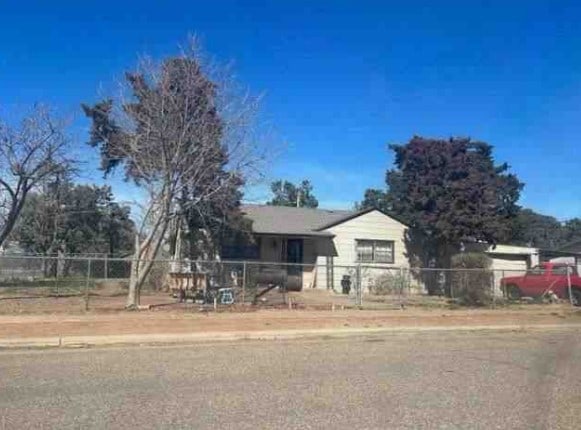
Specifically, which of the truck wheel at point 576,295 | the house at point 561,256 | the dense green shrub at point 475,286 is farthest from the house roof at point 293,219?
the house at point 561,256

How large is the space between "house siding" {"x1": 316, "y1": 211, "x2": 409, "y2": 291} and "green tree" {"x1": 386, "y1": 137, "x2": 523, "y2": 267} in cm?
127

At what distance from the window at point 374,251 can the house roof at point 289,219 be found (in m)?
1.67

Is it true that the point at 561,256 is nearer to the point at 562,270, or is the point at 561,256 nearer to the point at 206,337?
the point at 562,270

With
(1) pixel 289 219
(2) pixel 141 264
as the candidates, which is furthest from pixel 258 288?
(1) pixel 289 219

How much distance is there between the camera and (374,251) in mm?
32531

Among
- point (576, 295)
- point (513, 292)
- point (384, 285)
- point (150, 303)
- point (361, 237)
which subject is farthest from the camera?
point (361, 237)

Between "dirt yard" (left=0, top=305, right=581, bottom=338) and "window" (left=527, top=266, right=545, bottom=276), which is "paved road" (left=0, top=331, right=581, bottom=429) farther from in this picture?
"window" (left=527, top=266, right=545, bottom=276)

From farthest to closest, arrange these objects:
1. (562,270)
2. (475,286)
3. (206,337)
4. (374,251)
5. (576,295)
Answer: (374,251)
(562,270)
(576,295)
(475,286)
(206,337)

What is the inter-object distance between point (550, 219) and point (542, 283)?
317 ft

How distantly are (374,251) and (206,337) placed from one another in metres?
19.1

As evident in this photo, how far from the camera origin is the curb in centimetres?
1303

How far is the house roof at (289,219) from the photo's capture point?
30.7m

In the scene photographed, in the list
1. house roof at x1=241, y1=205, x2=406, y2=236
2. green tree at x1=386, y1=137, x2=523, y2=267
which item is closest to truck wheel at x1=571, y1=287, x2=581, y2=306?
green tree at x1=386, y1=137, x2=523, y2=267

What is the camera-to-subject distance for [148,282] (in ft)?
92.6
